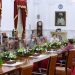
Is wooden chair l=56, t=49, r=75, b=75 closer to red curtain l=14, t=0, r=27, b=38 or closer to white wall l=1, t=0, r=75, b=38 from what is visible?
red curtain l=14, t=0, r=27, b=38

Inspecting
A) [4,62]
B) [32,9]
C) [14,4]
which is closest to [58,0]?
[32,9]

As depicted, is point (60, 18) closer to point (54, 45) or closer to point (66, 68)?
→ point (54, 45)

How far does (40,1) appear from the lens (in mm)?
20578

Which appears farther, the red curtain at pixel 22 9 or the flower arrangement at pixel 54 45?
the red curtain at pixel 22 9

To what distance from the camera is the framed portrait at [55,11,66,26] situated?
792 inches

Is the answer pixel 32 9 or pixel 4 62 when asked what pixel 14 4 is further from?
pixel 4 62

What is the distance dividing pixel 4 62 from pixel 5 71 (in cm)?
112

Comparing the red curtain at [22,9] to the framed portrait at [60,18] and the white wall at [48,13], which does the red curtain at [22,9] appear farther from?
the framed portrait at [60,18]

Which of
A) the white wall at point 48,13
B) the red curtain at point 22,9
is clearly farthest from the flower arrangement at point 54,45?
the white wall at point 48,13

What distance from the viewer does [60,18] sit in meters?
20.2

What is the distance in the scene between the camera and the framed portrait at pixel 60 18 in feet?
66.0

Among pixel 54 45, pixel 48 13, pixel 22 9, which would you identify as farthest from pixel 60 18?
pixel 54 45

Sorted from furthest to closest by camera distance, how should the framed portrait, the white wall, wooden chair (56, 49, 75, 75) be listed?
1. the framed portrait
2. the white wall
3. wooden chair (56, 49, 75, 75)

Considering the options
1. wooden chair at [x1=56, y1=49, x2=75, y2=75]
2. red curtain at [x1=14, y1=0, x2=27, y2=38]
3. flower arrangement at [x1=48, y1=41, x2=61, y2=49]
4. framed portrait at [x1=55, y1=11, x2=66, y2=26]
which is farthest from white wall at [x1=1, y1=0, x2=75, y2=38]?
wooden chair at [x1=56, y1=49, x2=75, y2=75]
